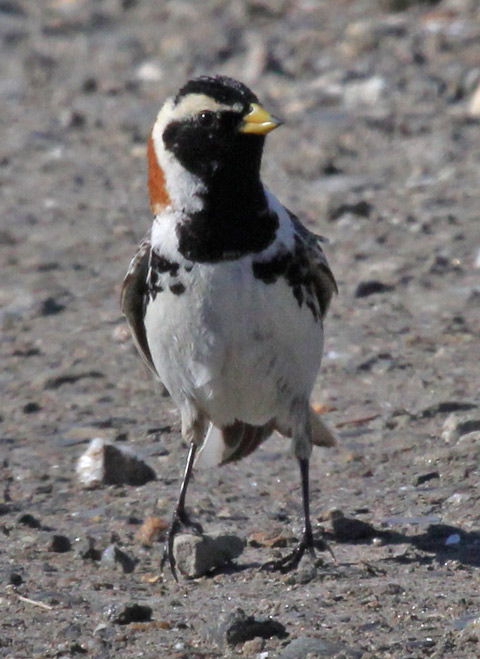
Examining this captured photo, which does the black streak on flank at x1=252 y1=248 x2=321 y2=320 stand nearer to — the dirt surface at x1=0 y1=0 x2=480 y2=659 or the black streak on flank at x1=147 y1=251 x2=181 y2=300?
the black streak on flank at x1=147 y1=251 x2=181 y2=300

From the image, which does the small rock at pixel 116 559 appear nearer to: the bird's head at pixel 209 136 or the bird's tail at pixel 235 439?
the bird's tail at pixel 235 439

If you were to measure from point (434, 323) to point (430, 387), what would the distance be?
0.75 meters

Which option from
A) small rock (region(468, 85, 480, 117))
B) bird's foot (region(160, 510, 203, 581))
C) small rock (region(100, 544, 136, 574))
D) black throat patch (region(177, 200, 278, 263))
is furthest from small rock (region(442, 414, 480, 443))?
small rock (region(468, 85, 480, 117))

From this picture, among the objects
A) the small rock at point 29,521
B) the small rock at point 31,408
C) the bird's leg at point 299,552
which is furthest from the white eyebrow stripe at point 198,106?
the small rock at point 31,408

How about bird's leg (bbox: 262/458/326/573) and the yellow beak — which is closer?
the yellow beak

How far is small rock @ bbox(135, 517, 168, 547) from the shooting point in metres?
5.45

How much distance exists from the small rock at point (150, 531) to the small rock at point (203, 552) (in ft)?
1.15

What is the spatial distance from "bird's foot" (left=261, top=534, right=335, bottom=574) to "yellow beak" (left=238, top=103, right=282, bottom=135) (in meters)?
1.45

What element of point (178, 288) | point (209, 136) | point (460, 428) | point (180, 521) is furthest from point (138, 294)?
point (460, 428)

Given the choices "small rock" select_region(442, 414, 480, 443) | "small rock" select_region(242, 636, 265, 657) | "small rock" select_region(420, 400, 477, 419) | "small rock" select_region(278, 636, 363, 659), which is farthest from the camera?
"small rock" select_region(420, 400, 477, 419)

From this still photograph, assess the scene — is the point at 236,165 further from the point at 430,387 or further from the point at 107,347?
the point at 107,347

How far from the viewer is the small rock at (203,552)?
5.04 m

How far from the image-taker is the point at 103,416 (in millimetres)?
6555

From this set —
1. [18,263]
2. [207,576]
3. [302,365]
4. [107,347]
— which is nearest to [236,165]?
[302,365]
